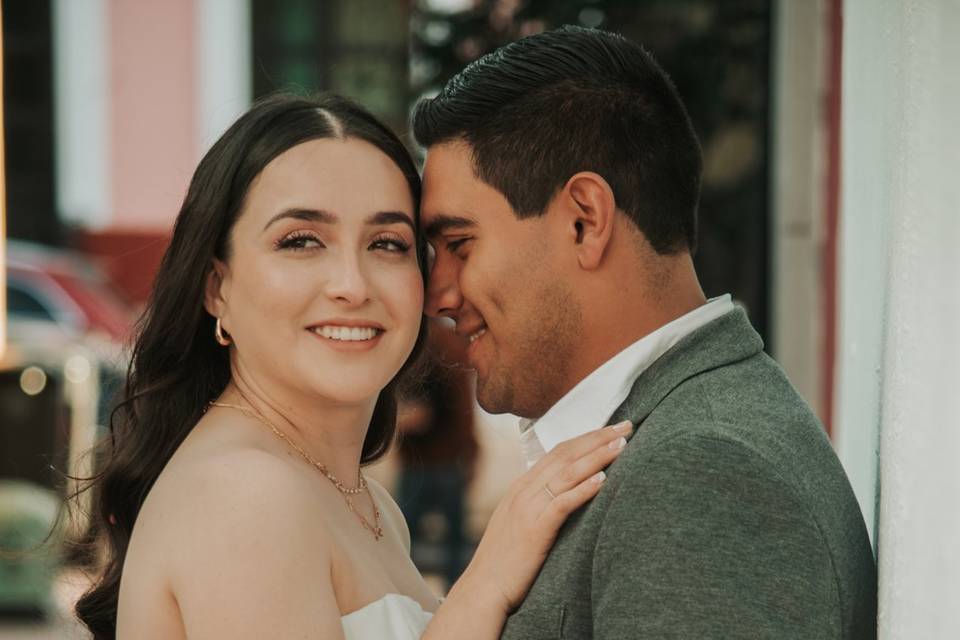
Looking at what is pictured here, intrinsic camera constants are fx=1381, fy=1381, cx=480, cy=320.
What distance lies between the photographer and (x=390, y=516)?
293 cm

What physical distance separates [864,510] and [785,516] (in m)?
0.66

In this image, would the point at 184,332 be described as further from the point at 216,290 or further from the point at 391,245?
the point at 391,245

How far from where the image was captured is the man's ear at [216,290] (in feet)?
8.32

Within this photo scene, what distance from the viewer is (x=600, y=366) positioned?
7.31 feet

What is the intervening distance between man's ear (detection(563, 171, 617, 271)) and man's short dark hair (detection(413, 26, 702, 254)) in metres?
0.03

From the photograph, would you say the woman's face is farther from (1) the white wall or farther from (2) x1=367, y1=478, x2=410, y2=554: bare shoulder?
(1) the white wall

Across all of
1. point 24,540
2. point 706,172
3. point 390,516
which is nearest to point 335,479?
point 390,516

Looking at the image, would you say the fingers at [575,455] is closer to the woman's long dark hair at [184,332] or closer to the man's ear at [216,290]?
the woman's long dark hair at [184,332]

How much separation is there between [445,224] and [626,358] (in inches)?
17.6

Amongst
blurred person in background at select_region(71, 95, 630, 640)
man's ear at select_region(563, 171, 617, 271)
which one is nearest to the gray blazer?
blurred person in background at select_region(71, 95, 630, 640)

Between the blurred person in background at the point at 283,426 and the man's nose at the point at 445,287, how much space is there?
0.05 m

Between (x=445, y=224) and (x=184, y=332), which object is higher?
(x=445, y=224)

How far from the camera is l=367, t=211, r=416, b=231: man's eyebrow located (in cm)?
243

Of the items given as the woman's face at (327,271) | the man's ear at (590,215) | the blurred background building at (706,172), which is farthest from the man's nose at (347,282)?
the blurred background building at (706,172)
